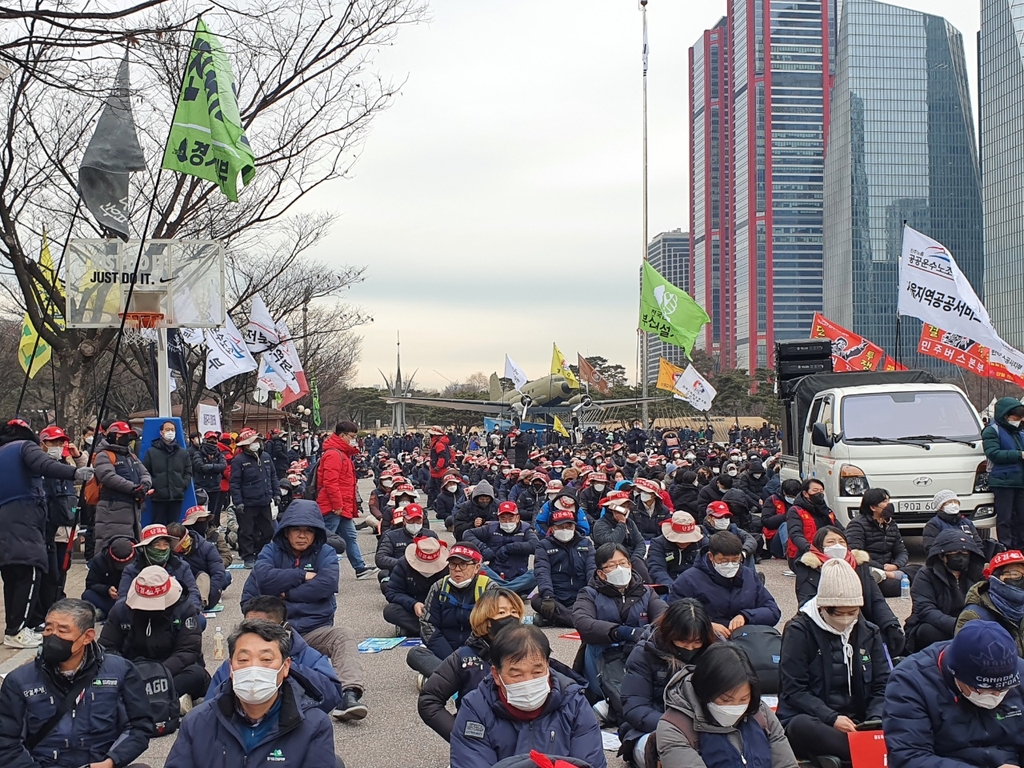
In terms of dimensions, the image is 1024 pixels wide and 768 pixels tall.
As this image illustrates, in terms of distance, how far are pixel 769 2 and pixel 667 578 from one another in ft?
496

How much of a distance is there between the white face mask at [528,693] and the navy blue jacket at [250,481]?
10.1 metres

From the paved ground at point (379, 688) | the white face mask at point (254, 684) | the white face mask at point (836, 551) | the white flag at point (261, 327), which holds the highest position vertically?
the white flag at point (261, 327)

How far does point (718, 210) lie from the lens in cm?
16250

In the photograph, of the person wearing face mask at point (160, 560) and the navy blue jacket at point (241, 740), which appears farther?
the person wearing face mask at point (160, 560)

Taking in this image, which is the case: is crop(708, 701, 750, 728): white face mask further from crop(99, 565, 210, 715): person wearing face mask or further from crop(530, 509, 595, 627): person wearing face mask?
crop(530, 509, 595, 627): person wearing face mask

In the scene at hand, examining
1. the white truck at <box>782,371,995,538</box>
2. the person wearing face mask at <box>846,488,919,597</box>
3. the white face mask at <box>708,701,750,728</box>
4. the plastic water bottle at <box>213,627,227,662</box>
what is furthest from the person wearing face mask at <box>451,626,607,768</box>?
the white truck at <box>782,371,995,538</box>

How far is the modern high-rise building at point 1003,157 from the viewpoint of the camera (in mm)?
96812

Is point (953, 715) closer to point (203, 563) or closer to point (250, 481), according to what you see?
point (203, 563)

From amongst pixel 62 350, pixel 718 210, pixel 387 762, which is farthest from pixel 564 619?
pixel 718 210

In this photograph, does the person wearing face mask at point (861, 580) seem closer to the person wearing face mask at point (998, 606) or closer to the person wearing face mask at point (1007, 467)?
the person wearing face mask at point (998, 606)

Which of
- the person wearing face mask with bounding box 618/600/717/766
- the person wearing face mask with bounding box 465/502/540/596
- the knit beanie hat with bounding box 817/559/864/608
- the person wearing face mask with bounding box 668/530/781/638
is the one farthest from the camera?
the person wearing face mask with bounding box 465/502/540/596

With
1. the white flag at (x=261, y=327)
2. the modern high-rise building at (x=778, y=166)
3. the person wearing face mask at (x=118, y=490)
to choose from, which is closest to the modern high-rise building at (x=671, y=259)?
the modern high-rise building at (x=778, y=166)

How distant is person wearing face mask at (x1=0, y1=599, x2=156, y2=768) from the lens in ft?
15.7

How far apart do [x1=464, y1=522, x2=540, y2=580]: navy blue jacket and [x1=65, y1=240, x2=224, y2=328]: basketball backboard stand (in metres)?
5.69
